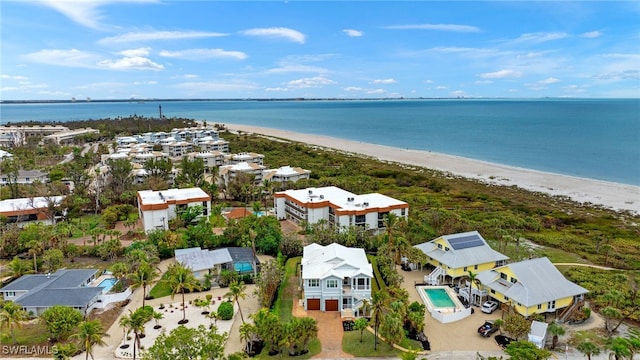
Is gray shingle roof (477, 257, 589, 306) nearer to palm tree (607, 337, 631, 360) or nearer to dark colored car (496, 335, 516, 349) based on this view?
dark colored car (496, 335, 516, 349)

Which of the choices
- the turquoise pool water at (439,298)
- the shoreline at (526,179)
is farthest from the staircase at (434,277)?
the shoreline at (526,179)

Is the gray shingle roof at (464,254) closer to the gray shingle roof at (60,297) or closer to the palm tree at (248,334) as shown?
the palm tree at (248,334)

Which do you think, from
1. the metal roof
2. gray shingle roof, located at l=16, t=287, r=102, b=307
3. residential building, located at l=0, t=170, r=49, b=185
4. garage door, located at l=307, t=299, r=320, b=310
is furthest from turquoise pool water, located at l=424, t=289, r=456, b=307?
residential building, located at l=0, t=170, r=49, b=185

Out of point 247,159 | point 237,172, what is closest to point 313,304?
point 237,172

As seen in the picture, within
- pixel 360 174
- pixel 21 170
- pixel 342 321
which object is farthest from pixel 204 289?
pixel 21 170

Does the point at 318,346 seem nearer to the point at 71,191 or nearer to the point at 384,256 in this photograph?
→ the point at 384,256

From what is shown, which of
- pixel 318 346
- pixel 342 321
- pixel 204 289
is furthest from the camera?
pixel 204 289
